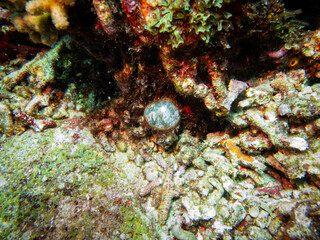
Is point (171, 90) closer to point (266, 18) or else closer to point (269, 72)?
point (266, 18)

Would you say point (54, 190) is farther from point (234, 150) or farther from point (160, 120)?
point (234, 150)

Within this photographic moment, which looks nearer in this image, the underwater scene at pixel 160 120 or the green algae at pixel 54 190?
the underwater scene at pixel 160 120

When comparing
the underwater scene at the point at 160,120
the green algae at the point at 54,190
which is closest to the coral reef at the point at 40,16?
the underwater scene at the point at 160,120

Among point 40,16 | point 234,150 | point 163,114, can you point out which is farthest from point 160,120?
point 40,16

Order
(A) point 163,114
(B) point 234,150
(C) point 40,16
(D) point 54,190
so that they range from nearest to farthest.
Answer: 1. (C) point 40,16
2. (D) point 54,190
3. (A) point 163,114
4. (B) point 234,150

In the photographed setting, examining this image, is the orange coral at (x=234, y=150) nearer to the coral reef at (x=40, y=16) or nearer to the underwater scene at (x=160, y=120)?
the underwater scene at (x=160, y=120)

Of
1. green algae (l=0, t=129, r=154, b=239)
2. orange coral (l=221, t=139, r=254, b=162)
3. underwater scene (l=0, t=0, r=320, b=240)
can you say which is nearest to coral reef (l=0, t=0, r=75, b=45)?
underwater scene (l=0, t=0, r=320, b=240)

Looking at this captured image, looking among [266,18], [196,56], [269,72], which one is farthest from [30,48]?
[269,72]
